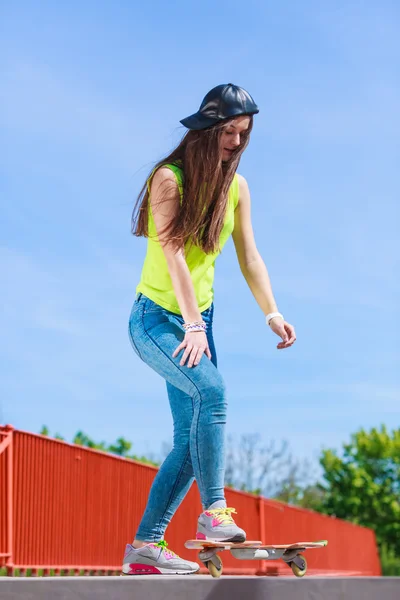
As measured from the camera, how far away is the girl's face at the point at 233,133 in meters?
4.10

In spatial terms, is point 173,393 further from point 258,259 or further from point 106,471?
point 106,471

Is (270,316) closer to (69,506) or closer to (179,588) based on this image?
(179,588)

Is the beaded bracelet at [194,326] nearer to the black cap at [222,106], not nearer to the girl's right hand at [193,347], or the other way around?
the girl's right hand at [193,347]

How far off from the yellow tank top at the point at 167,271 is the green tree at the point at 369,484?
2195 inches

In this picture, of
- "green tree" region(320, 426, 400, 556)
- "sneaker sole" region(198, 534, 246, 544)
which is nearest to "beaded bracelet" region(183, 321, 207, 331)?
"sneaker sole" region(198, 534, 246, 544)

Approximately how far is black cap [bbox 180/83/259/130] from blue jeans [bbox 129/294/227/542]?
0.83 m

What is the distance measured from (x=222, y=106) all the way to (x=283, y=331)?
3.57 feet

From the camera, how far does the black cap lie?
4102mm

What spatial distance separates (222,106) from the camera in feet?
13.5

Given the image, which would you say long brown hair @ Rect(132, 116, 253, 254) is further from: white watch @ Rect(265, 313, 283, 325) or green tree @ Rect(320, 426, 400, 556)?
green tree @ Rect(320, 426, 400, 556)

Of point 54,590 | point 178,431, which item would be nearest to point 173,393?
point 178,431

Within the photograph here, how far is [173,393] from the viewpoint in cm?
422

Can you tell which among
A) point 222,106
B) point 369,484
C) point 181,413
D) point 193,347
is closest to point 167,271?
point 193,347

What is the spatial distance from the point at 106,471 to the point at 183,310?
796 centimetres
